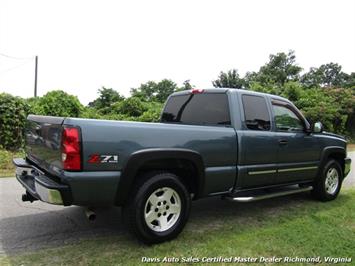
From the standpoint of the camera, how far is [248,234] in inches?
181

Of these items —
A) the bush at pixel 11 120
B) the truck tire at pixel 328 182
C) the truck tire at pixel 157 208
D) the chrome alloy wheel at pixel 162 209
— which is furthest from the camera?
the bush at pixel 11 120

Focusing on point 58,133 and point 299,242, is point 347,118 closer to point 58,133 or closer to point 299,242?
point 299,242

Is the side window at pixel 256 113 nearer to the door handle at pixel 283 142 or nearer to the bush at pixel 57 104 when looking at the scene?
the door handle at pixel 283 142

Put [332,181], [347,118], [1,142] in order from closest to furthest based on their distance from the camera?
[332,181] → [1,142] → [347,118]

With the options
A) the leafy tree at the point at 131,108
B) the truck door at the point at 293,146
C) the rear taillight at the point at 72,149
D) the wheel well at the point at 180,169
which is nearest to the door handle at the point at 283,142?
the truck door at the point at 293,146

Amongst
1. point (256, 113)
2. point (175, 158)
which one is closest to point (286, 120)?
point (256, 113)

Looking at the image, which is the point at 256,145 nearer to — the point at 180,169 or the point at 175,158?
the point at 180,169

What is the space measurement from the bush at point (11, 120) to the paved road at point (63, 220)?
474 cm

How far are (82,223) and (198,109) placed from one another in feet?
7.79

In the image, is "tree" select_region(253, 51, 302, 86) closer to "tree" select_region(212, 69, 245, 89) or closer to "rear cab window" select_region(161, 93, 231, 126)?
"tree" select_region(212, 69, 245, 89)

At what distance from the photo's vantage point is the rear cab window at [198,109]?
5.11m

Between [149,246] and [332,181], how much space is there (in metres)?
4.14

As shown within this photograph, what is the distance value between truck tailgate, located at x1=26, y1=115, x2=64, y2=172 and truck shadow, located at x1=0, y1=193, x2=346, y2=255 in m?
0.89

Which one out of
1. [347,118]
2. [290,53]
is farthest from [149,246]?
[290,53]
